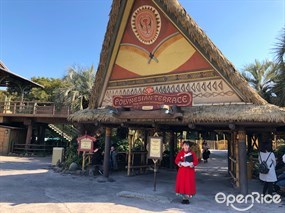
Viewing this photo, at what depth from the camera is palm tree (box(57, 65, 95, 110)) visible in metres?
24.8

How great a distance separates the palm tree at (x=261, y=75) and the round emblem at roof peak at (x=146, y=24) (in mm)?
9290

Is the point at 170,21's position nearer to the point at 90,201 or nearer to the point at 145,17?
the point at 145,17

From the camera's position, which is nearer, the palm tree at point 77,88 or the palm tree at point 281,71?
the palm tree at point 281,71

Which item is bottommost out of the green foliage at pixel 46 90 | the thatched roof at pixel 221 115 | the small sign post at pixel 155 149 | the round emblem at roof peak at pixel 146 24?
the small sign post at pixel 155 149

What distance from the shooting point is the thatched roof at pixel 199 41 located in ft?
27.2

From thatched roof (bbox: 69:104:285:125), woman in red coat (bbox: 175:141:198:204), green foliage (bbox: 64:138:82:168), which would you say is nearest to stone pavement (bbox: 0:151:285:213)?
woman in red coat (bbox: 175:141:198:204)

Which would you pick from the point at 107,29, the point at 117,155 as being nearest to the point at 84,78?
the point at 117,155

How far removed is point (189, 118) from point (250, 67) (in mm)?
11813

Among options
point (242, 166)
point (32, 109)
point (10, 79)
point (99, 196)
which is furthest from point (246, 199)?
point (10, 79)

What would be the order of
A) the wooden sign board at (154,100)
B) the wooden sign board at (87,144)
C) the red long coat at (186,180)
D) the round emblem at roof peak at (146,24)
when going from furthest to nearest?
the wooden sign board at (87,144) → the round emblem at roof peak at (146,24) → the wooden sign board at (154,100) → the red long coat at (186,180)

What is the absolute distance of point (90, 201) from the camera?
7.13 meters

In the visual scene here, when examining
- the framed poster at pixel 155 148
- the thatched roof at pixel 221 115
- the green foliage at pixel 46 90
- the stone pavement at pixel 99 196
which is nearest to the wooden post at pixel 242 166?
the thatched roof at pixel 221 115

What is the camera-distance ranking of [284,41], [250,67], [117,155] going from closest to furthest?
[284,41] < [117,155] < [250,67]

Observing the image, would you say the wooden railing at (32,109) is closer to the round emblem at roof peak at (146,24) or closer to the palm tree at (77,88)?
the palm tree at (77,88)
